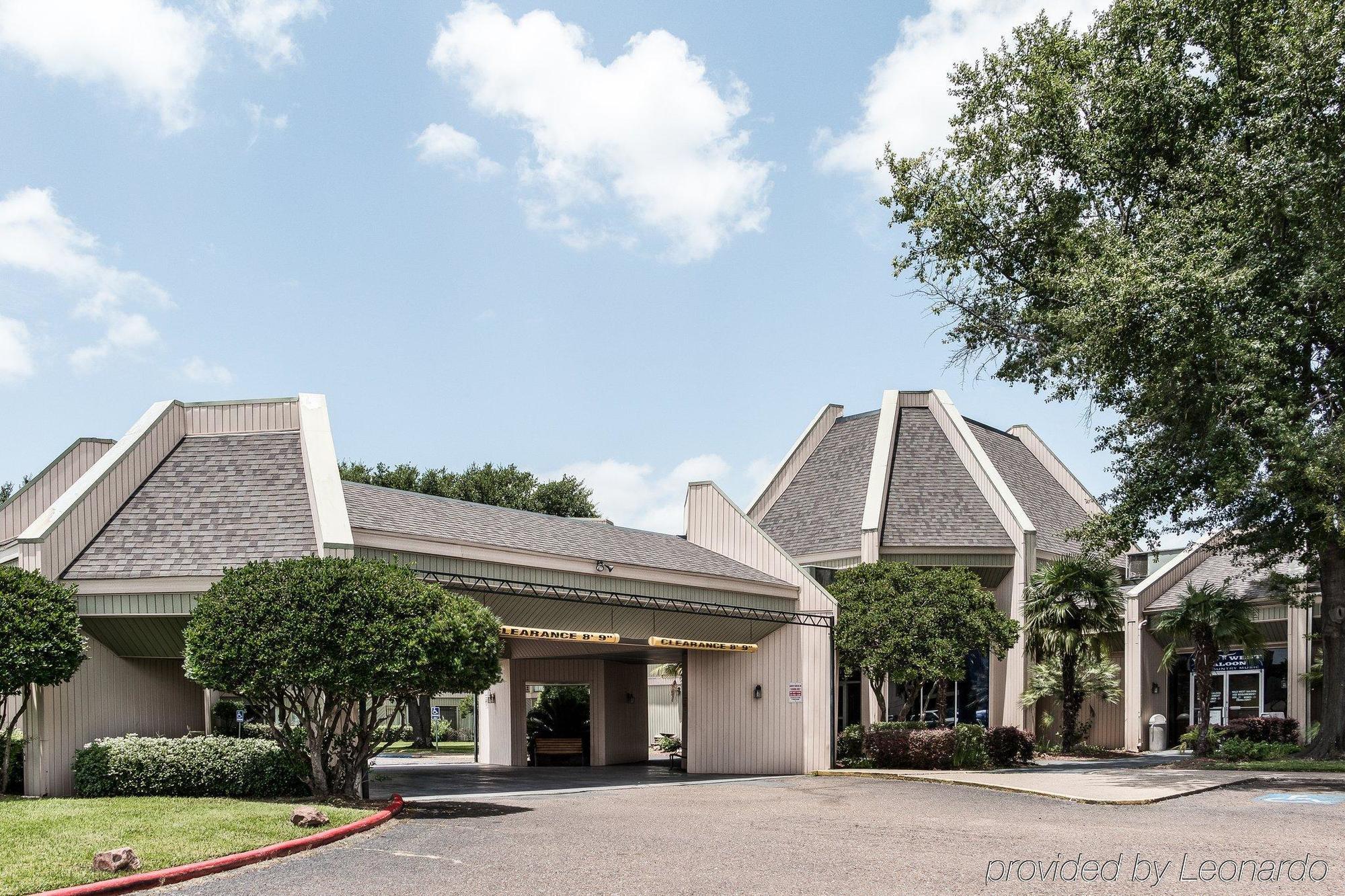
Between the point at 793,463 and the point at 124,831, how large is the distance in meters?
29.6

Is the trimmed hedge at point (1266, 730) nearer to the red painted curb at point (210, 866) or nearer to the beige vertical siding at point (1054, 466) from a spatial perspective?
the beige vertical siding at point (1054, 466)

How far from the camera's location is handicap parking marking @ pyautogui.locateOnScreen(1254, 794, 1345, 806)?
1853cm

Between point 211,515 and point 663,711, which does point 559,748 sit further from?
point 663,711

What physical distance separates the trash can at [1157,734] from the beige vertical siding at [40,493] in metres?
29.4

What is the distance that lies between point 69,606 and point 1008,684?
24.9 metres

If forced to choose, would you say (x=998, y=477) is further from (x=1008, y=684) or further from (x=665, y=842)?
(x=665, y=842)

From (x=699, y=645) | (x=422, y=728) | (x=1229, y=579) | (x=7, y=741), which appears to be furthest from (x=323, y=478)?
(x=422, y=728)

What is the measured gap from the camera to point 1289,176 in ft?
73.5

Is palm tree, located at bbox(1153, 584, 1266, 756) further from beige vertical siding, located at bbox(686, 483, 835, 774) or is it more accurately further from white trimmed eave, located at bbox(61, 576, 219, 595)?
white trimmed eave, located at bbox(61, 576, 219, 595)

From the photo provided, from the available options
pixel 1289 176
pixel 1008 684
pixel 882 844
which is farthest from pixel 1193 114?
pixel 882 844

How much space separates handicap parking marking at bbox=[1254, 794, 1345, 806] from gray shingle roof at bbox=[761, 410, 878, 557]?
15685 millimetres

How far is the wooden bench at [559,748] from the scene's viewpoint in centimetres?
3425

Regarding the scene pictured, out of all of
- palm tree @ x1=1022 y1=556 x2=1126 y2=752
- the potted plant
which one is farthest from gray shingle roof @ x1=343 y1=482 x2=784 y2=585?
palm tree @ x1=1022 y1=556 x2=1126 y2=752

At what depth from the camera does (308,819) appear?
541 inches
